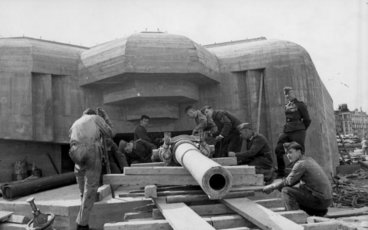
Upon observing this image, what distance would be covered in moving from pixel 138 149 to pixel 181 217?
15.4 feet

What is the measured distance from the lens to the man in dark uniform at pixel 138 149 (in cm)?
782

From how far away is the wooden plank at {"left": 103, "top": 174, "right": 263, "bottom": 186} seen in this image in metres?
4.55

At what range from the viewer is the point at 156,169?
189 inches

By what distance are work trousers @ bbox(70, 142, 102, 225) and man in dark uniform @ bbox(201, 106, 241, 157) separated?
9.54 feet

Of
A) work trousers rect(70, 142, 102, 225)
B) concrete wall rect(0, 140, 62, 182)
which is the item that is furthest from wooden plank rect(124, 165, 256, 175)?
concrete wall rect(0, 140, 62, 182)

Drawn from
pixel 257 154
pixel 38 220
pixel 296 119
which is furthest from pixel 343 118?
pixel 38 220

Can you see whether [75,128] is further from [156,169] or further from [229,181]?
[229,181]

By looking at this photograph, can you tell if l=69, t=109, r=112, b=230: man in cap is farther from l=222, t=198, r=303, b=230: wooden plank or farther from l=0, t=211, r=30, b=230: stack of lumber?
l=222, t=198, r=303, b=230: wooden plank

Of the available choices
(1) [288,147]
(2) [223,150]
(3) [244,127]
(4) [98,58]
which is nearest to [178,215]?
(1) [288,147]

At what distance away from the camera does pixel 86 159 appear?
484cm

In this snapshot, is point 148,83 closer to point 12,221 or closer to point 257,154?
point 257,154

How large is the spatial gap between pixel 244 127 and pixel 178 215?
331cm

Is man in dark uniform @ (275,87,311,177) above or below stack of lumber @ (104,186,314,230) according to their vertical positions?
above

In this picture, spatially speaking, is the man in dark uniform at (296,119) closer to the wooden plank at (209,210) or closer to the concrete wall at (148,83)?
the concrete wall at (148,83)
